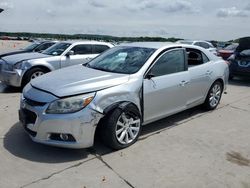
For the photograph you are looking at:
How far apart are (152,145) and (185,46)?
2.25 meters

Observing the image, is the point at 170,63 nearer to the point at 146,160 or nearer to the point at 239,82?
the point at 146,160

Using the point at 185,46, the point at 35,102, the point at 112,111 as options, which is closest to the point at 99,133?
the point at 112,111

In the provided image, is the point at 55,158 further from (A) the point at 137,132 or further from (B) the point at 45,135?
(A) the point at 137,132

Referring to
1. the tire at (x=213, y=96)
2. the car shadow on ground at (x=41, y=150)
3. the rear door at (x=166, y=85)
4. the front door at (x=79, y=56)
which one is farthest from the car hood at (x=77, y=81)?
the front door at (x=79, y=56)

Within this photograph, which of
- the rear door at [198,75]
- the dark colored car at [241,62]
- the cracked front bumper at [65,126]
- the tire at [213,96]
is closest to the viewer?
the cracked front bumper at [65,126]

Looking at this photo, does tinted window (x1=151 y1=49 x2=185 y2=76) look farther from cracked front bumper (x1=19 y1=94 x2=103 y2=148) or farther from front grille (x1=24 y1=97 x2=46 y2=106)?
front grille (x1=24 y1=97 x2=46 y2=106)

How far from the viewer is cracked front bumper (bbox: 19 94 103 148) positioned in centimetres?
394

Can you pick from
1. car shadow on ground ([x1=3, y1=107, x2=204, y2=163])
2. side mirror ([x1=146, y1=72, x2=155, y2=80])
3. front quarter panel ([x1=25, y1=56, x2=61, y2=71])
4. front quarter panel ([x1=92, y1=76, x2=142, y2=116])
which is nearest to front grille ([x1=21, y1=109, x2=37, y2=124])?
car shadow on ground ([x1=3, y1=107, x2=204, y2=163])

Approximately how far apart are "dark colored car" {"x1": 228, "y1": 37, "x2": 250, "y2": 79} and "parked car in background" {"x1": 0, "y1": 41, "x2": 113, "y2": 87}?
186 inches

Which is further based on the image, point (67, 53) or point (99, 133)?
point (67, 53)

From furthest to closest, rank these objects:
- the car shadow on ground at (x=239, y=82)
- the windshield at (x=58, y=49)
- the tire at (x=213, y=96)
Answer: the car shadow on ground at (x=239, y=82) < the windshield at (x=58, y=49) < the tire at (x=213, y=96)

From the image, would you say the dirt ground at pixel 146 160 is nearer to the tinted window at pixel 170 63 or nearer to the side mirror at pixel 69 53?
the tinted window at pixel 170 63

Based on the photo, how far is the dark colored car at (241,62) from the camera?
10406mm

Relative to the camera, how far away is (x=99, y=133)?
170 inches
